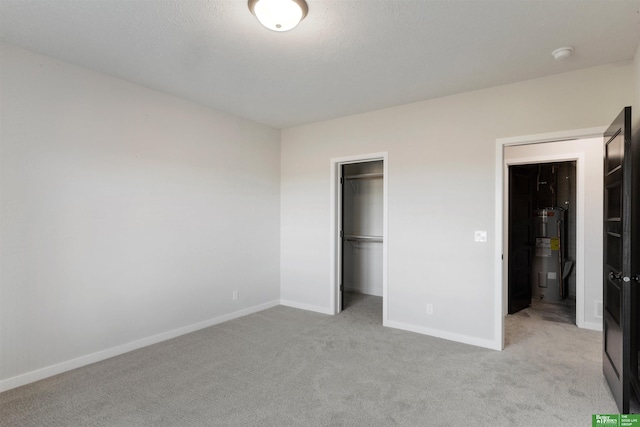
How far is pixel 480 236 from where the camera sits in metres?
3.34

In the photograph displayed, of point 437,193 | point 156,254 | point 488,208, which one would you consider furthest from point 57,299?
point 488,208

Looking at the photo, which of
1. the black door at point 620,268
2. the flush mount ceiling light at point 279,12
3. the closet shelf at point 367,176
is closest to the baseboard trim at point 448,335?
the black door at point 620,268

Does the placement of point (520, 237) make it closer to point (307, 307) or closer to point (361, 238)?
point (361, 238)

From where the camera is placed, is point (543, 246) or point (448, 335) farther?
point (543, 246)

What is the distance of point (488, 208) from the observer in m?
3.29

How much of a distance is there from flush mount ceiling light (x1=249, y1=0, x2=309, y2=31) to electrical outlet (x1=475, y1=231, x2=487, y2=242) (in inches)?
103

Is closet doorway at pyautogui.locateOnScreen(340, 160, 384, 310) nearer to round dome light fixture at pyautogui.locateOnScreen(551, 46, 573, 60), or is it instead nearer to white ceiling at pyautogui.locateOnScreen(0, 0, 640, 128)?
white ceiling at pyautogui.locateOnScreen(0, 0, 640, 128)

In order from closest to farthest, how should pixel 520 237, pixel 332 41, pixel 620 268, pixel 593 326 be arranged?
1. pixel 620 268
2. pixel 332 41
3. pixel 593 326
4. pixel 520 237

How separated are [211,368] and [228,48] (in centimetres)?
266

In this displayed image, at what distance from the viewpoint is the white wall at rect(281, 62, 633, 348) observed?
9.61ft

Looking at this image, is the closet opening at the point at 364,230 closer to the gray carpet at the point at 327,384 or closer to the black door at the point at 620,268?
the gray carpet at the point at 327,384

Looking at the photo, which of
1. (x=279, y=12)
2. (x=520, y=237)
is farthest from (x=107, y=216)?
(x=520, y=237)

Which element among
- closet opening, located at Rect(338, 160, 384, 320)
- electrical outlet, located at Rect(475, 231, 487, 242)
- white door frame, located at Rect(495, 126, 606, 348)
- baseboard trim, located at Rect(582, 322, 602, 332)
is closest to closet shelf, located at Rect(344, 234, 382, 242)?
closet opening, located at Rect(338, 160, 384, 320)

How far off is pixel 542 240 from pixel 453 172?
116 inches
